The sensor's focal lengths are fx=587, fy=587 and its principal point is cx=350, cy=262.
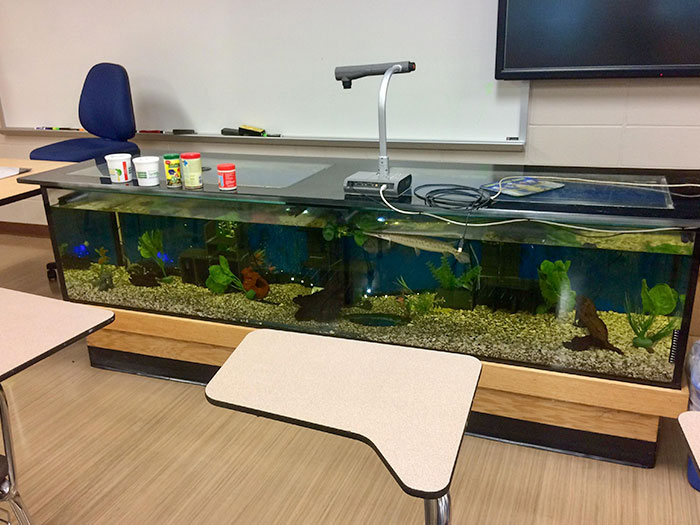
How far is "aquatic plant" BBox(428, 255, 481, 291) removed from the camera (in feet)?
5.81

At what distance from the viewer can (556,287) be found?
1.69 meters

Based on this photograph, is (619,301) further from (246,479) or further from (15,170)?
(15,170)

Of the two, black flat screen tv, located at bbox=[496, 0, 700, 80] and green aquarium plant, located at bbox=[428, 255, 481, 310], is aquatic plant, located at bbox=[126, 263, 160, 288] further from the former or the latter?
black flat screen tv, located at bbox=[496, 0, 700, 80]

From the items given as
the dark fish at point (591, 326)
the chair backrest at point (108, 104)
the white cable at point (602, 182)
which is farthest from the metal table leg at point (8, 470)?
the chair backrest at point (108, 104)

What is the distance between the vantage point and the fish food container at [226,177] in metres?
1.82

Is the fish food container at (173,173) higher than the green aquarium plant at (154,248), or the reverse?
the fish food container at (173,173)

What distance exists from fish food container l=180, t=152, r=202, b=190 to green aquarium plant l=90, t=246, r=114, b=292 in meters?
0.57

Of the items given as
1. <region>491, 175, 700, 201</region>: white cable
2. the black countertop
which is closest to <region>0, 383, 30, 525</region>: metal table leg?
the black countertop

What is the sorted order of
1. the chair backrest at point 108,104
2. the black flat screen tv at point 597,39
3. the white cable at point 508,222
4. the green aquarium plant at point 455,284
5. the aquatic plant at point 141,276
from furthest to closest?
1. the chair backrest at point 108,104
2. the black flat screen tv at point 597,39
3. the aquatic plant at point 141,276
4. the green aquarium plant at point 455,284
5. the white cable at point 508,222

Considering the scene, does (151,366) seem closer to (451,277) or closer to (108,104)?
(451,277)

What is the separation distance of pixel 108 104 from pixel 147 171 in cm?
138

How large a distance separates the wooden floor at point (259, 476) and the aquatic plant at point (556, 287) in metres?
0.48

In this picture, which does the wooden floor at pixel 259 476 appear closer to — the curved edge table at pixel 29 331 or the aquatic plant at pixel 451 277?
the curved edge table at pixel 29 331

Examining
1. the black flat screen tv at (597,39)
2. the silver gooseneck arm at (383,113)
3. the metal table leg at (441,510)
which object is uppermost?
the black flat screen tv at (597,39)
